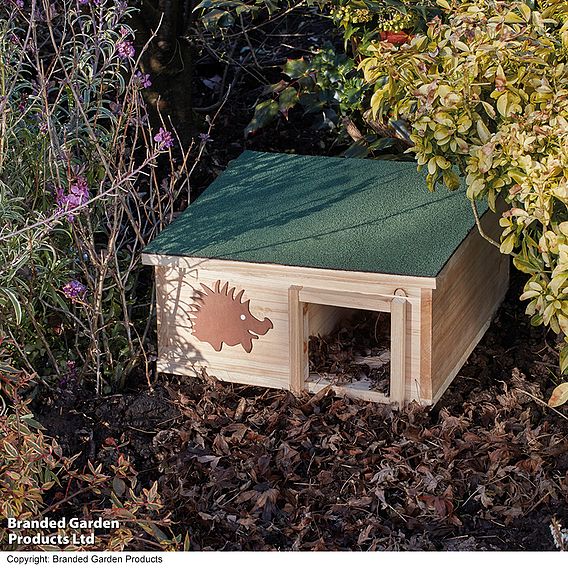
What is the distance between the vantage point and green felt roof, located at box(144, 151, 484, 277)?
3.24m

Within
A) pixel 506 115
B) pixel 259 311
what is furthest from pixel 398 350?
pixel 506 115

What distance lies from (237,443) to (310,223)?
30.2 inches

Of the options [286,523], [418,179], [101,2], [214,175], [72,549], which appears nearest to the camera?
[72,549]

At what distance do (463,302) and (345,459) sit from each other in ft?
2.32

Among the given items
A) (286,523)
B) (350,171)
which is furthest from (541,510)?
(350,171)

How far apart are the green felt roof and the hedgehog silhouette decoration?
0.43 feet

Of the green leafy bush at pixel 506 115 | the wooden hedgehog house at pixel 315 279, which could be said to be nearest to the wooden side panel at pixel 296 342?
the wooden hedgehog house at pixel 315 279

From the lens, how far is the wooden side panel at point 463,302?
324 cm

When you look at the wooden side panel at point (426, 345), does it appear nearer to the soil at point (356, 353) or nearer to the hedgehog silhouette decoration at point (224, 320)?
the soil at point (356, 353)

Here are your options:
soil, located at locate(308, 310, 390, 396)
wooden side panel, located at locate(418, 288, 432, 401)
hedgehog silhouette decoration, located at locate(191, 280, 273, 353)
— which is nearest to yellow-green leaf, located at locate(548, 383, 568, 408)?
wooden side panel, located at locate(418, 288, 432, 401)

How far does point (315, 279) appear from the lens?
126 inches

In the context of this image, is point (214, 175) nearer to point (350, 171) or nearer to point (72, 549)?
point (350, 171)

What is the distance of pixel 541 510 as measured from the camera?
9.61ft

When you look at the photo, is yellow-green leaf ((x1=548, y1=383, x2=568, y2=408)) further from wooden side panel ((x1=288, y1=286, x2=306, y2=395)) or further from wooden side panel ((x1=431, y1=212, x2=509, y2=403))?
wooden side panel ((x1=288, y1=286, x2=306, y2=395))
